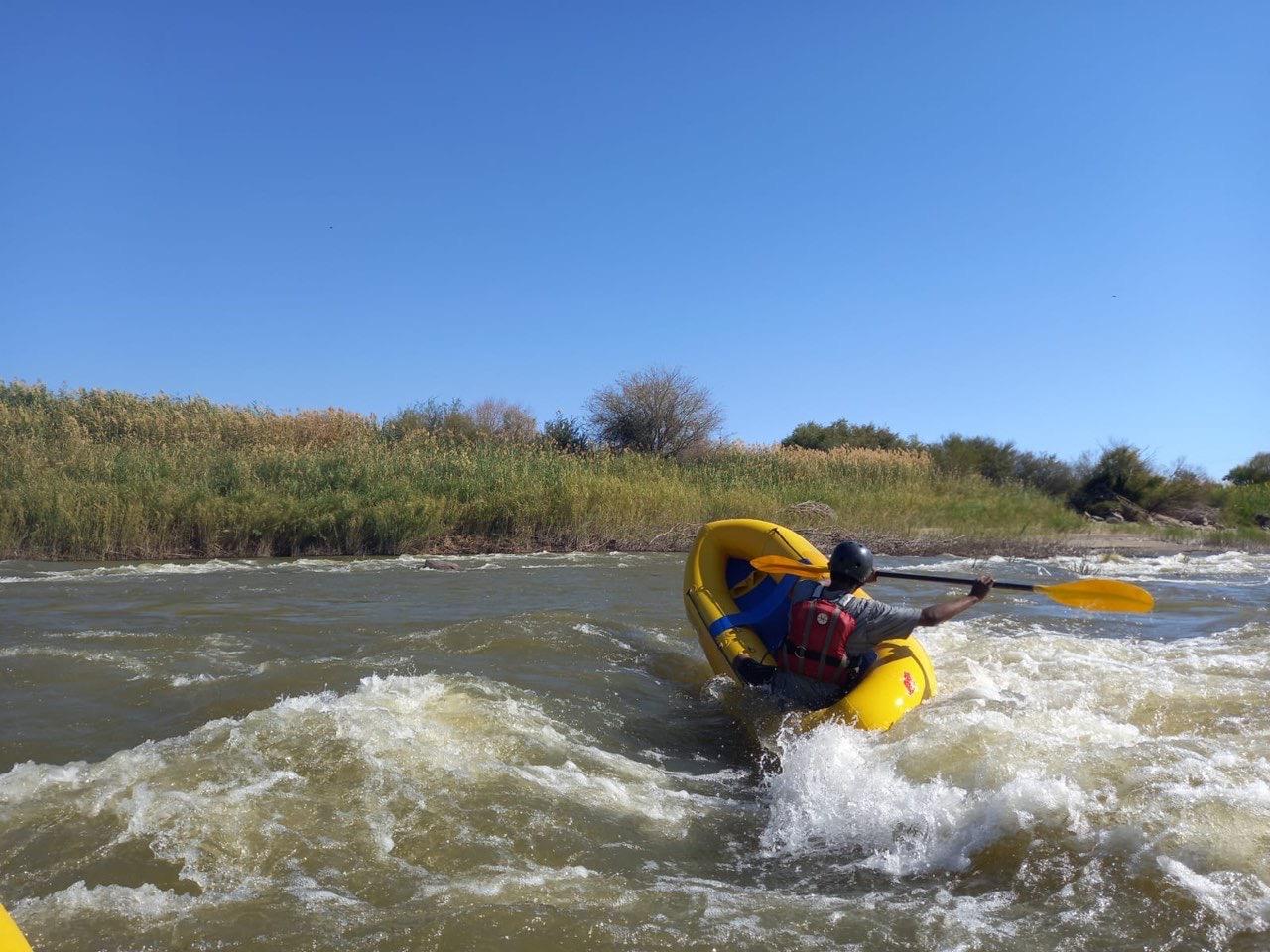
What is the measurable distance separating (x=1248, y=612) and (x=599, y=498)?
7165 millimetres

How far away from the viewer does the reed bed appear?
10633 millimetres

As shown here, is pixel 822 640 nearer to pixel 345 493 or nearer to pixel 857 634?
pixel 857 634

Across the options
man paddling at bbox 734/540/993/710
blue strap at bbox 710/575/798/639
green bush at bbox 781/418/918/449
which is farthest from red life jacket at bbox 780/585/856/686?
green bush at bbox 781/418/918/449

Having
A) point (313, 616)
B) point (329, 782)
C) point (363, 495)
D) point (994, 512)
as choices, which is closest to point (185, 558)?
point (363, 495)

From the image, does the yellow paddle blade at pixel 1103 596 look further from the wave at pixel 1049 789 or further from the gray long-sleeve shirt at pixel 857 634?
the gray long-sleeve shirt at pixel 857 634

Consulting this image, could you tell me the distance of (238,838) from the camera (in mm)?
3002

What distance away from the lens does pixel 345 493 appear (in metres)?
11.6

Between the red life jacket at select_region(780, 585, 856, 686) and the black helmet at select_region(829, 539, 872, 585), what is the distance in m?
0.13

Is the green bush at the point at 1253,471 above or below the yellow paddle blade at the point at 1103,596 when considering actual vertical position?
above

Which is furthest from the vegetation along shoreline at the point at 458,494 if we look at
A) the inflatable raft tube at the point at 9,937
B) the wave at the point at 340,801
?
the inflatable raft tube at the point at 9,937

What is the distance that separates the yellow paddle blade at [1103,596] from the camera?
4.67 metres

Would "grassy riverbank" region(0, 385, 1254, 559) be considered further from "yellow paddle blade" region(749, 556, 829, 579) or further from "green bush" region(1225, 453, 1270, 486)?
"green bush" region(1225, 453, 1270, 486)

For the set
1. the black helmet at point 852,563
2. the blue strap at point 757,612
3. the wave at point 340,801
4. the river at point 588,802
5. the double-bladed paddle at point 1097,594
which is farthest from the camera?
the blue strap at point 757,612

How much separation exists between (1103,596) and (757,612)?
6.15ft
